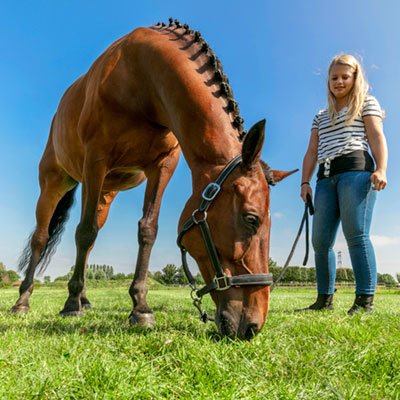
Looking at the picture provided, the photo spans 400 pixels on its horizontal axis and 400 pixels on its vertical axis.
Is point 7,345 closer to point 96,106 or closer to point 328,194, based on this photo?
point 96,106

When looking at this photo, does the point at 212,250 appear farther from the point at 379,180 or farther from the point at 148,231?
the point at 379,180

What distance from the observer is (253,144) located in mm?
2719

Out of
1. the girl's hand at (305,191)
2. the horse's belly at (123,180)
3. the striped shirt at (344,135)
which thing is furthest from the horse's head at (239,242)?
the horse's belly at (123,180)

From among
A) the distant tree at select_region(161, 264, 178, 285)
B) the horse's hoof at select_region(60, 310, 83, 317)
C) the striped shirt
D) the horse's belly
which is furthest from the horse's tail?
the distant tree at select_region(161, 264, 178, 285)

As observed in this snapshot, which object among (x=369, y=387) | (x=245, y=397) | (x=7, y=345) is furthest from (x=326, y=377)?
(x=7, y=345)

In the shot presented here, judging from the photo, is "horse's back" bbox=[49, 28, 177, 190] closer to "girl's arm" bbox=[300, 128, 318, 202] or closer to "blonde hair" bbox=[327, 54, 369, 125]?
"girl's arm" bbox=[300, 128, 318, 202]

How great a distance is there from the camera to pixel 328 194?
4285 mm

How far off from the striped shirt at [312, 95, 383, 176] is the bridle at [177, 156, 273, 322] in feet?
5.95

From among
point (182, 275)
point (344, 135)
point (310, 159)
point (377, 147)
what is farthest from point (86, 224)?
point (182, 275)

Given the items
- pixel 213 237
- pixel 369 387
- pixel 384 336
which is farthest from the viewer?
pixel 213 237

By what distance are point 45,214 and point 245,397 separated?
18.1 ft

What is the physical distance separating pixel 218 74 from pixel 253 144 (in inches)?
35.2

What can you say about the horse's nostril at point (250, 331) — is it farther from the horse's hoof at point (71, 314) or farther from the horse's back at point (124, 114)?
the horse's hoof at point (71, 314)

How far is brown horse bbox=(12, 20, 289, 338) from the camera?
2.60 metres
